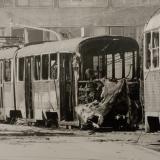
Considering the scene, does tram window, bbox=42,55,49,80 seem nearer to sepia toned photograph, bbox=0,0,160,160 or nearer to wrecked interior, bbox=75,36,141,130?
sepia toned photograph, bbox=0,0,160,160

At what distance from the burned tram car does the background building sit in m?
25.3

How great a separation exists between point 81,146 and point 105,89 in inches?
235

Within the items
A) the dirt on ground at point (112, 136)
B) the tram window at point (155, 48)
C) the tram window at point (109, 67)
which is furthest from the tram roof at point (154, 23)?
the tram window at point (109, 67)

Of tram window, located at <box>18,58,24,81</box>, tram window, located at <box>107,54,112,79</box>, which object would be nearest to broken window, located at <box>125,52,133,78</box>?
tram window, located at <box>107,54,112,79</box>

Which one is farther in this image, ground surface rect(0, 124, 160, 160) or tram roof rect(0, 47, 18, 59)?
tram roof rect(0, 47, 18, 59)

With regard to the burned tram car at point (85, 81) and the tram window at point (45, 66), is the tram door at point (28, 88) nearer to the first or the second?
the burned tram car at point (85, 81)

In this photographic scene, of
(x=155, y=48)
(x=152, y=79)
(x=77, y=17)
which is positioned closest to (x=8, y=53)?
(x=152, y=79)

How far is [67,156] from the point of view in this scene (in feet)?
42.2

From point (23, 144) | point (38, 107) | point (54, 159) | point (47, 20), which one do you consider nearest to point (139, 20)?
point (47, 20)

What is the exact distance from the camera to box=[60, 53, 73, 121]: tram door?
71.7 ft

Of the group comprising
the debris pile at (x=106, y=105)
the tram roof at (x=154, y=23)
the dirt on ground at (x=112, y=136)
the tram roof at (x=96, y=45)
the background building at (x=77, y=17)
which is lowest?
the dirt on ground at (x=112, y=136)

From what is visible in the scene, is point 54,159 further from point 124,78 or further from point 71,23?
point 71,23

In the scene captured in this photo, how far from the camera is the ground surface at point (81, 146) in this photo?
1278 centimetres

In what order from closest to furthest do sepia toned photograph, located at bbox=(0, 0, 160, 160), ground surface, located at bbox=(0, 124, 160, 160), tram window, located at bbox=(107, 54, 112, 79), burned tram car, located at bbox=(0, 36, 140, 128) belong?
ground surface, located at bbox=(0, 124, 160, 160), sepia toned photograph, located at bbox=(0, 0, 160, 160), burned tram car, located at bbox=(0, 36, 140, 128), tram window, located at bbox=(107, 54, 112, 79)
